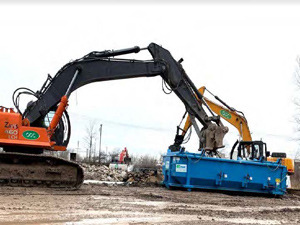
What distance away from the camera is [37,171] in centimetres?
1138

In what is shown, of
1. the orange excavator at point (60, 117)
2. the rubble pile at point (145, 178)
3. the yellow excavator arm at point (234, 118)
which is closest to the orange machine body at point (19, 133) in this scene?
the orange excavator at point (60, 117)

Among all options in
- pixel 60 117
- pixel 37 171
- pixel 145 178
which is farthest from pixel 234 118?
pixel 37 171

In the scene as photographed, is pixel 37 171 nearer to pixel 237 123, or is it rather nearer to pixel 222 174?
pixel 222 174

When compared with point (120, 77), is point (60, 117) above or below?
below

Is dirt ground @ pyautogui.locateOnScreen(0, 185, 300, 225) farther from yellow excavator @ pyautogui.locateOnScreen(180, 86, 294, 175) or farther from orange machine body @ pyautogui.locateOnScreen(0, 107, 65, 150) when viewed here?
yellow excavator @ pyautogui.locateOnScreen(180, 86, 294, 175)

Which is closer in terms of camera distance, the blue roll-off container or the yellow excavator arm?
the blue roll-off container

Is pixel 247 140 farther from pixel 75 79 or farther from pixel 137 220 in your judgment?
pixel 137 220

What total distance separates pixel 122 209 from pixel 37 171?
410 centimetres

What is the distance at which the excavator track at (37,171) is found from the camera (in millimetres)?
11109

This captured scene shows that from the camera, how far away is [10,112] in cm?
1140

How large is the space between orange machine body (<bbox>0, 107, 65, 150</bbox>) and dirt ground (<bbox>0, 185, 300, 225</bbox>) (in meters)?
1.34

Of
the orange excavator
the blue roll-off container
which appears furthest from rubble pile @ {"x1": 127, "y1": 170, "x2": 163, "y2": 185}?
the orange excavator

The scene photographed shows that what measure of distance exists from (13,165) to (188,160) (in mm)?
5880

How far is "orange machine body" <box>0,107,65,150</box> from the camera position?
11117 millimetres
